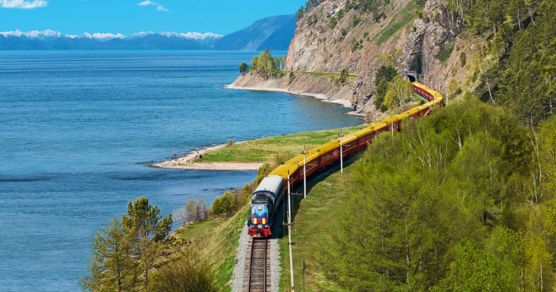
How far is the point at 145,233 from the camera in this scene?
221 ft

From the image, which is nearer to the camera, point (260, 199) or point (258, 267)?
point (258, 267)

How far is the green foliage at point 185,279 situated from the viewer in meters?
46.4

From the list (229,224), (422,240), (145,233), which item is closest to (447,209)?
(422,240)

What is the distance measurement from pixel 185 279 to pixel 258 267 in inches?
251

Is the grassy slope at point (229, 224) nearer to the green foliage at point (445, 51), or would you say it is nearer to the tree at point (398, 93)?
the tree at point (398, 93)

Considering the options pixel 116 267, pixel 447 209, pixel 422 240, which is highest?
pixel 447 209

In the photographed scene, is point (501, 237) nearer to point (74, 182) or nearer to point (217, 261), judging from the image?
point (217, 261)

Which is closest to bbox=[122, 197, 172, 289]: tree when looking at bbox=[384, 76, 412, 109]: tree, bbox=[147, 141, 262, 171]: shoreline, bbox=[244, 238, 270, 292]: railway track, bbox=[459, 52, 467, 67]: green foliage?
bbox=[244, 238, 270, 292]: railway track

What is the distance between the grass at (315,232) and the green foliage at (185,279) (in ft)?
14.8

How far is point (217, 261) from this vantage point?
5766cm

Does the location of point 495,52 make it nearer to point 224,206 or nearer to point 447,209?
point 224,206

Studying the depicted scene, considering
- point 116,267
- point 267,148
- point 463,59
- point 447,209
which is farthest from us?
point 463,59

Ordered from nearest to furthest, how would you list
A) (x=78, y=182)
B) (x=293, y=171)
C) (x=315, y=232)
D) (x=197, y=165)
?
(x=315, y=232)
(x=293, y=171)
(x=78, y=182)
(x=197, y=165)

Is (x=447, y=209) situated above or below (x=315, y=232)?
above
